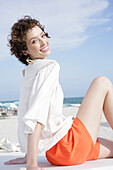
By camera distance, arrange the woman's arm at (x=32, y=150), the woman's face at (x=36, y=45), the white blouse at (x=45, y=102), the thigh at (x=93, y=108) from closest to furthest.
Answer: the woman's arm at (x=32, y=150) → the white blouse at (x=45, y=102) → the thigh at (x=93, y=108) → the woman's face at (x=36, y=45)

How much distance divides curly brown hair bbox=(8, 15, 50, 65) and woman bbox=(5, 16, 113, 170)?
10 millimetres

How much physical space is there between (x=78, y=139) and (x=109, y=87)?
0.58m

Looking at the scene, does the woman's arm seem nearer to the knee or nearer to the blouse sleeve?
the blouse sleeve

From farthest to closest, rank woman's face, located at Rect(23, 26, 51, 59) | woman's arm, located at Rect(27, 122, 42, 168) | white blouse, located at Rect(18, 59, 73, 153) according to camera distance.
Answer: woman's face, located at Rect(23, 26, 51, 59) < white blouse, located at Rect(18, 59, 73, 153) < woman's arm, located at Rect(27, 122, 42, 168)

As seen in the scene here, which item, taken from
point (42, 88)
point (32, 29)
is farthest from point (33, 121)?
point (32, 29)

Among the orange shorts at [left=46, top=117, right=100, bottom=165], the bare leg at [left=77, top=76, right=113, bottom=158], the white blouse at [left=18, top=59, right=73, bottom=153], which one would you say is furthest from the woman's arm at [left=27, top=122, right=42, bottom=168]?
the bare leg at [left=77, top=76, right=113, bottom=158]

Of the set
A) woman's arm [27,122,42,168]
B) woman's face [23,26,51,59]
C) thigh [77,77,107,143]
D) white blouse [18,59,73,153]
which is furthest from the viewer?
woman's face [23,26,51,59]

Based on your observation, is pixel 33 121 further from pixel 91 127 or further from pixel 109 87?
pixel 109 87

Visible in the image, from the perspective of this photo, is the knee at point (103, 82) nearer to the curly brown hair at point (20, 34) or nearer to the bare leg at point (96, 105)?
the bare leg at point (96, 105)

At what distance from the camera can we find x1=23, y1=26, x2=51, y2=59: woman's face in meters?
2.59

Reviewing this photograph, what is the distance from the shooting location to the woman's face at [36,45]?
8.48 feet

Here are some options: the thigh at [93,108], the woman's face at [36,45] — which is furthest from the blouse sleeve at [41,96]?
the thigh at [93,108]

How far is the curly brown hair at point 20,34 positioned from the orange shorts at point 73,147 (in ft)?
3.06

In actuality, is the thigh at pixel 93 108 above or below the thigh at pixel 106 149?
above
